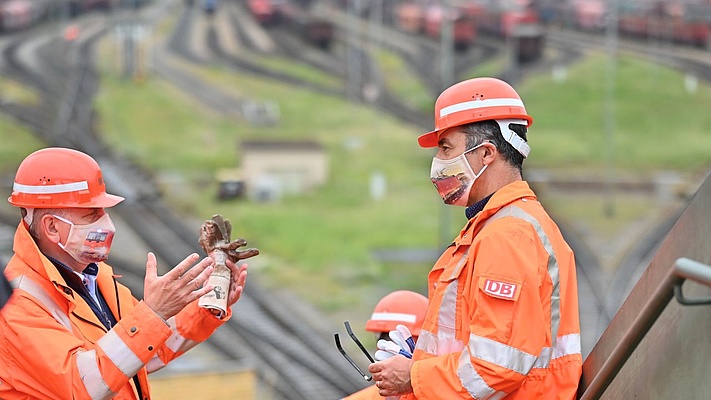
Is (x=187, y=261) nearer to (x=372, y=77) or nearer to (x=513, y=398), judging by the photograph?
(x=513, y=398)

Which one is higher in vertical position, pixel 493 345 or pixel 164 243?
pixel 493 345

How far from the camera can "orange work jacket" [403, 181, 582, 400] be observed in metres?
3.11

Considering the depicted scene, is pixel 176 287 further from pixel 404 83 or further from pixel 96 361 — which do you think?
pixel 404 83

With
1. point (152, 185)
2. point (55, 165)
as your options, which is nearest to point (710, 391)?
point (55, 165)

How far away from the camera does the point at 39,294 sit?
3.63 m

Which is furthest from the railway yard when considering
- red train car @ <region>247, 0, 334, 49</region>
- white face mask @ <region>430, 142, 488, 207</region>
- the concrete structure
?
white face mask @ <region>430, 142, 488, 207</region>

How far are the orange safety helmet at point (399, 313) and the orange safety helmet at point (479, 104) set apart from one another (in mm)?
1400

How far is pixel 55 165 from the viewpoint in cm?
386

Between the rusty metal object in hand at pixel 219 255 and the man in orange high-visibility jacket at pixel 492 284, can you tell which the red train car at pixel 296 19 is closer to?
the rusty metal object in hand at pixel 219 255

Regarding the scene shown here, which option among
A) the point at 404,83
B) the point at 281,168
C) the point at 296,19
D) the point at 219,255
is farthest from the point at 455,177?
the point at 296,19

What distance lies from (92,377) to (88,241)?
1.88 feet

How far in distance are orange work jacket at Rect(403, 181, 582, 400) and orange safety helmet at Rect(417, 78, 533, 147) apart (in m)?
0.24

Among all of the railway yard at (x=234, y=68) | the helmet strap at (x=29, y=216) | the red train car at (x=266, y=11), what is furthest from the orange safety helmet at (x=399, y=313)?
the red train car at (x=266, y=11)

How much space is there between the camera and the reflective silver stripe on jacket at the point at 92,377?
11.5 feet
